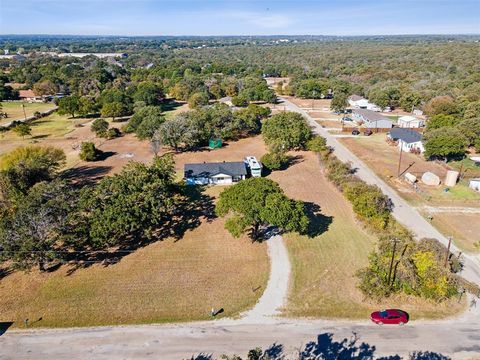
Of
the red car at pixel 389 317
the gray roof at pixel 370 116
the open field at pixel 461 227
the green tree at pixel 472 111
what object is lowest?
the red car at pixel 389 317

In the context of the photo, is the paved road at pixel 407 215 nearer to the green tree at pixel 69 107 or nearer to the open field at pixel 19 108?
the green tree at pixel 69 107

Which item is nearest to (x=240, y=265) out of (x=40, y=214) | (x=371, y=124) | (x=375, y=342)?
(x=375, y=342)

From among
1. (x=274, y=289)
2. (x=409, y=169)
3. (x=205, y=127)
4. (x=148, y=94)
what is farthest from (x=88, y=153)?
(x=409, y=169)

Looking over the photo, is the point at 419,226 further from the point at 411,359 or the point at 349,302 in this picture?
the point at 411,359

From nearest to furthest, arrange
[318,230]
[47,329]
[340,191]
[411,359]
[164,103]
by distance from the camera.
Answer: [411,359] < [47,329] < [318,230] < [340,191] < [164,103]

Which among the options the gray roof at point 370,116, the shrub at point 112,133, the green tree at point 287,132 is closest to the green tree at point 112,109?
the shrub at point 112,133

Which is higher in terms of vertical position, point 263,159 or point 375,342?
point 263,159

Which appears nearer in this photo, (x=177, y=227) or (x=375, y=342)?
(x=375, y=342)
